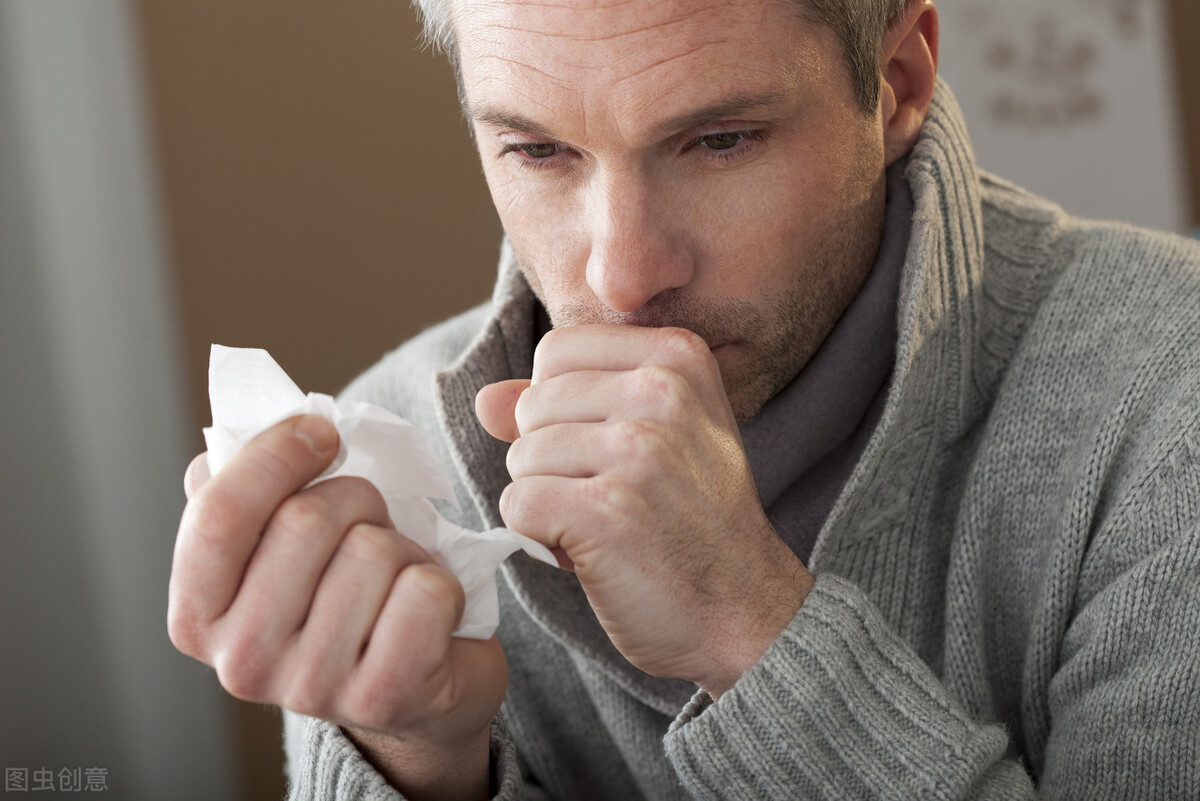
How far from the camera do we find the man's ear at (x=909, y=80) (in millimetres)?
1205

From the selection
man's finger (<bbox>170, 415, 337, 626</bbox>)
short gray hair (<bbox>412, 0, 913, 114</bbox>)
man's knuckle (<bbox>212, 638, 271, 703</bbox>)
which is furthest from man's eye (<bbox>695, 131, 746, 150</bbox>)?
man's knuckle (<bbox>212, 638, 271, 703</bbox>)

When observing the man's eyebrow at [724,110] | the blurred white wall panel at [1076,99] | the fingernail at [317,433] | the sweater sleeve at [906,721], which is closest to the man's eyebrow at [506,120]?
the man's eyebrow at [724,110]

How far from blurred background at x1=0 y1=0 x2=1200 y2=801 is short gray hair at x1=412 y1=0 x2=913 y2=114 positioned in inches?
38.9

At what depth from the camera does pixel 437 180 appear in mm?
2344

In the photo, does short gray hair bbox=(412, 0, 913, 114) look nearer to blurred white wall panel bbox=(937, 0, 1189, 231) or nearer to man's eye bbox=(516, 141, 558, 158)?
man's eye bbox=(516, 141, 558, 158)

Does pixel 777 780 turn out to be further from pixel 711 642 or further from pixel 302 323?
pixel 302 323

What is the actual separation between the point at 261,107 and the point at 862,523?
148 cm

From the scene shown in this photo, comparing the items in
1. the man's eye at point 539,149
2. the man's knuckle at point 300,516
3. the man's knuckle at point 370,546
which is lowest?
the man's knuckle at point 370,546

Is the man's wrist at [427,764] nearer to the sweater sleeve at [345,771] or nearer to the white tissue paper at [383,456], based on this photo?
the sweater sleeve at [345,771]

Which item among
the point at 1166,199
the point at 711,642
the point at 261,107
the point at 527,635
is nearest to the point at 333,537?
the point at 711,642

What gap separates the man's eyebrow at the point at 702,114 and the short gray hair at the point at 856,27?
0.30 feet

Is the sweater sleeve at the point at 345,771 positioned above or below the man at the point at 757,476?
below

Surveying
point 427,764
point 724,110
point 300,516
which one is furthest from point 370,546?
point 724,110

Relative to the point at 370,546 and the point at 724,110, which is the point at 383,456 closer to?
the point at 370,546
